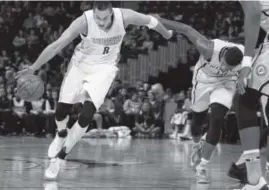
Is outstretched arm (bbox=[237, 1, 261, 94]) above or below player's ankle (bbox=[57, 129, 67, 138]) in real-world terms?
above

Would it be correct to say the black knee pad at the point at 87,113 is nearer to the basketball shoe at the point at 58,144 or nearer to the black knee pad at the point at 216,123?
the basketball shoe at the point at 58,144

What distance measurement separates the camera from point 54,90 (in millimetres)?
16750

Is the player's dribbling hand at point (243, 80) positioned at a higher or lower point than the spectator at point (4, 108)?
higher

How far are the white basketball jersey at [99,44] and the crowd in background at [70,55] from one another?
775 centimetres

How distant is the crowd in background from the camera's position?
1672 cm

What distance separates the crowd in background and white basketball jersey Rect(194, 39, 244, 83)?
24.5 feet

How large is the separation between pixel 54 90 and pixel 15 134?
144 cm

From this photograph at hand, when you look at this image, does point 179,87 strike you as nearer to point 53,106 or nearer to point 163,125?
point 163,125

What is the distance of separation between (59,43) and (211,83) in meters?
1.95

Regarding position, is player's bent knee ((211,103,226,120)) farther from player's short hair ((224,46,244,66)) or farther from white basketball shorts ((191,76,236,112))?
player's short hair ((224,46,244,66))

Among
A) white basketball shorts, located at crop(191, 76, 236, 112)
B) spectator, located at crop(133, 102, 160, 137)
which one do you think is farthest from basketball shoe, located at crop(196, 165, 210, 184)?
spectator, located at crop(133, 102, 160, 137)

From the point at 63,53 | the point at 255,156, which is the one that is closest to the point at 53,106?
the point at 63,53

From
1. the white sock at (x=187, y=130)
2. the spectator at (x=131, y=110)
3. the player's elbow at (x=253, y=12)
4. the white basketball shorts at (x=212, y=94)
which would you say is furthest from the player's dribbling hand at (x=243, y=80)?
the spectator at (x=131, y=110)

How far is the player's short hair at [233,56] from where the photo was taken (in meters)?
7.03
